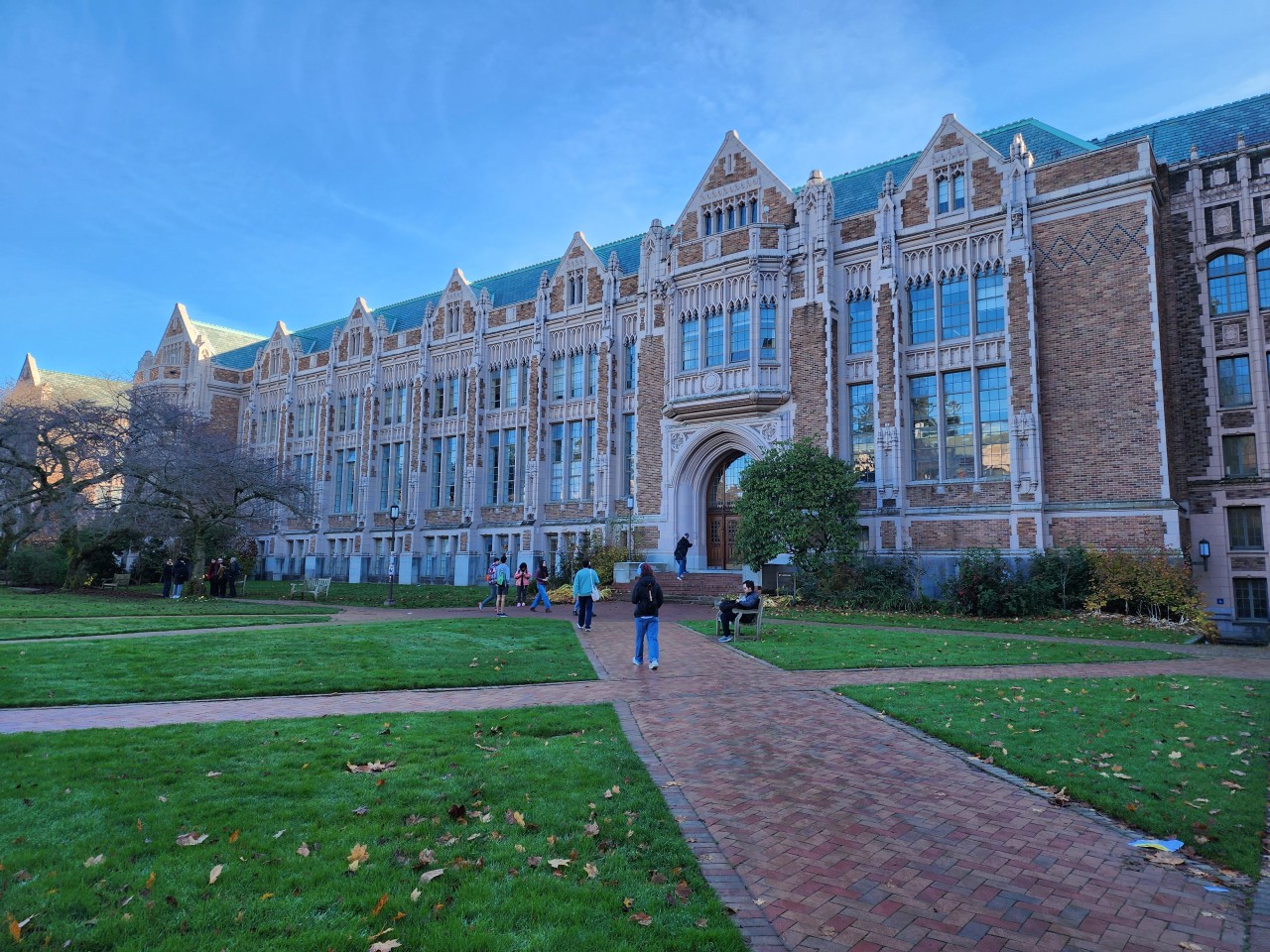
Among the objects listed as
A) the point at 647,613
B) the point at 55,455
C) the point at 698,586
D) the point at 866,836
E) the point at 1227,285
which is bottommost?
the point at 866,836

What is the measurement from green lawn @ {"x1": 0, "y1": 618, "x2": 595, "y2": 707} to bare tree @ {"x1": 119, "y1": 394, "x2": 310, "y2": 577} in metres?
14.0

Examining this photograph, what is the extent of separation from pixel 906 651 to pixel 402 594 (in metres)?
23.8

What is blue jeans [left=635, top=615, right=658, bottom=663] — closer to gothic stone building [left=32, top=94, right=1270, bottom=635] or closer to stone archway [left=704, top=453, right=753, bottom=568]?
gothic stone building [left=32, top=94, right=1270, bottom=635]

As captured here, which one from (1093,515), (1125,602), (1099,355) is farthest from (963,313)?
(1125,602)

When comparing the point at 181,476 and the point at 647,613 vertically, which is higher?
the point at 181,476

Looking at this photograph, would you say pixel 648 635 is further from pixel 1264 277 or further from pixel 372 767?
pixel 1264 277

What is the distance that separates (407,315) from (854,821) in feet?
162

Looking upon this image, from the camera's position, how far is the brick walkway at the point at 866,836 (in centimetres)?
392

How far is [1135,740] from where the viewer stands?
7.58 metres

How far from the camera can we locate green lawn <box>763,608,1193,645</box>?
58.7ft

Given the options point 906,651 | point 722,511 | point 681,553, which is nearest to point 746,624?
point 906,651

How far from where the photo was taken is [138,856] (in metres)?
4.50

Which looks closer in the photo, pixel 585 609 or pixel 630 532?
pixel 585 609

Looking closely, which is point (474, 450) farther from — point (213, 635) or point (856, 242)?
point (213, 635)
